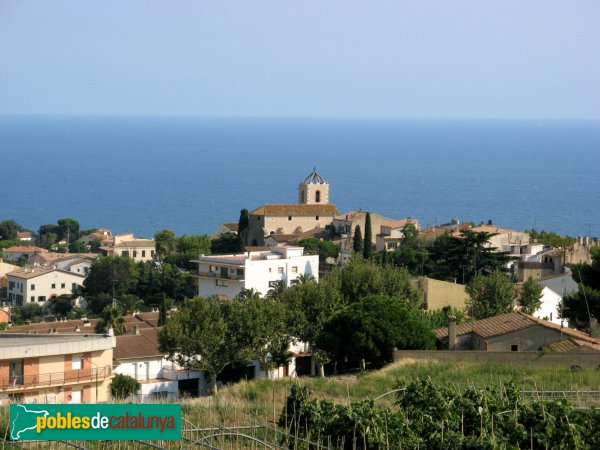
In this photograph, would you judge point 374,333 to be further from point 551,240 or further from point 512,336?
point 551,240

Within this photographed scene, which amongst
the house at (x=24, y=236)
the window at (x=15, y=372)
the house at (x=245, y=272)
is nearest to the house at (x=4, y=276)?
the house at (x=245, y=272)

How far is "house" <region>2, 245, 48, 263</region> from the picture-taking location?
72312 millimetres

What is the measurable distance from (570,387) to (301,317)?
1136 centimetres

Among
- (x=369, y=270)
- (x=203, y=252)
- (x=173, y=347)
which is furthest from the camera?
(x=203, y=252)

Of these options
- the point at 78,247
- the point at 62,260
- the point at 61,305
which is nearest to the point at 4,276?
the point at 62,260

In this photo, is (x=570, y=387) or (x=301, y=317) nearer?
(x=570, y=387)

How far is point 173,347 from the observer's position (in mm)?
29531

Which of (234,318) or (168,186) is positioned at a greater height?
(168,186)

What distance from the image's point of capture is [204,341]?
29.0m

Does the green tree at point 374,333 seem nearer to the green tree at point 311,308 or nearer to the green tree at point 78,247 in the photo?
the green tree at point 311,308

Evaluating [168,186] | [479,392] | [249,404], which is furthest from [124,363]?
[168,186]

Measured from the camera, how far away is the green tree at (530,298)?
36938mm

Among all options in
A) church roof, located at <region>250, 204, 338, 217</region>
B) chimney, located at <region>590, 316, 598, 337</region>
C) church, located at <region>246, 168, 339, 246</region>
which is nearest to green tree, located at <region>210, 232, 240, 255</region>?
church, located at <region>246, 168, 339, 246</region>

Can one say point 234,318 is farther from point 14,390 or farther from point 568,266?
point 568,266
